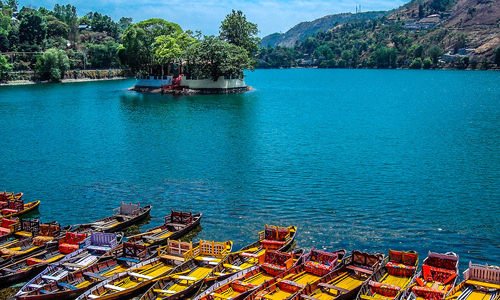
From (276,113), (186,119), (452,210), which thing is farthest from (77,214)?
(276,113)

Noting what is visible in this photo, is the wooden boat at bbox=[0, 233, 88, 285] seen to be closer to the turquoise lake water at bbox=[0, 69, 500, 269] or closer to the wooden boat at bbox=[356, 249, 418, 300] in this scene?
the turquoise lake water at bbox=[0, 69, 500, 269]

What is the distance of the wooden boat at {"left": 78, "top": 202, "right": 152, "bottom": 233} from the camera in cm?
3819

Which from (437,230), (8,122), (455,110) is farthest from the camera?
(455,110)

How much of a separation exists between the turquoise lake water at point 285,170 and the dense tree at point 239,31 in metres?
57.1

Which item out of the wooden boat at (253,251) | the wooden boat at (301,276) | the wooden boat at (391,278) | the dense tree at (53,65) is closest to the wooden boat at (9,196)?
the wooden boat at (253,251)

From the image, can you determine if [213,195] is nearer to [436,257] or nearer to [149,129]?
[436,257]

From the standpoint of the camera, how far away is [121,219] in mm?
40625

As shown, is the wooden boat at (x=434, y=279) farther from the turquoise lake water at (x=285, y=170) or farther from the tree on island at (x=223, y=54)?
the tree on island at (x=223, y=54)

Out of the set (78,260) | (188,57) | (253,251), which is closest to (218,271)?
(253,251)

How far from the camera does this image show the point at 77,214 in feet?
143

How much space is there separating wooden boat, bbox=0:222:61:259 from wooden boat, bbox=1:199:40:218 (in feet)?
24.2

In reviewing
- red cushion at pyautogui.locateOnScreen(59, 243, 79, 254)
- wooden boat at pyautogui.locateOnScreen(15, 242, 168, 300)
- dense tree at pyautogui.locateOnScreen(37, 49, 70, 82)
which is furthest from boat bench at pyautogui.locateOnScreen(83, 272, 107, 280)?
dense tree at pyautogui.locateOnScreen(37, 49, 70, 82)

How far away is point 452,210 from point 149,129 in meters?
57.0

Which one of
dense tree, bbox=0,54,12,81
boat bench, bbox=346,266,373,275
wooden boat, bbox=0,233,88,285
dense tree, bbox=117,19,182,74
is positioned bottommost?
wooden boat, bbox=0,233,88,285
